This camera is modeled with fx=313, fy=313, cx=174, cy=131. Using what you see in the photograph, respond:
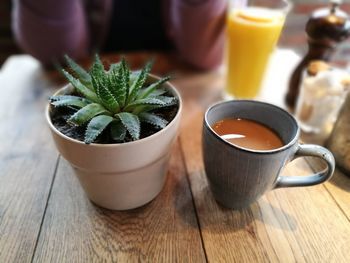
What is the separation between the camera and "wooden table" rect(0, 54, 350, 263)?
43 cm

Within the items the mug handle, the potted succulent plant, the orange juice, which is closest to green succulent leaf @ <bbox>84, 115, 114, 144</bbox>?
the potted succulent plant

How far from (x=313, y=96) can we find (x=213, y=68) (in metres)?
0.32

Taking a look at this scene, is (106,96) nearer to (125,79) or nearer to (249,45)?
(125,79)

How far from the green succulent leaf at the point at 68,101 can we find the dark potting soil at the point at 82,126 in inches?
0.7

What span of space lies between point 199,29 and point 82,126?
0.47m

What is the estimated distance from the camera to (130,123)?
0.41 meters

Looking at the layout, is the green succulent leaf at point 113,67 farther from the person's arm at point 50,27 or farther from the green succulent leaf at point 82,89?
the person's arm at point 50,27

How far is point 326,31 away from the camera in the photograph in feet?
2.08

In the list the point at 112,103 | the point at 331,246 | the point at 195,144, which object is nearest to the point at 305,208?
the point at 331,246

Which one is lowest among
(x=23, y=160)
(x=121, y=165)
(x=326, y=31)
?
(x=23, y=160)

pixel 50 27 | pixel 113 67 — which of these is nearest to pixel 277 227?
pixel 113 67

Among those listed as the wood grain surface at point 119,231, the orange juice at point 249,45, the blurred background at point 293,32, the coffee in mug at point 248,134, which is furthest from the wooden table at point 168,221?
the blurred background at point 293,32

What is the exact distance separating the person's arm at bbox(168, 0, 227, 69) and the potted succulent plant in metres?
0.36

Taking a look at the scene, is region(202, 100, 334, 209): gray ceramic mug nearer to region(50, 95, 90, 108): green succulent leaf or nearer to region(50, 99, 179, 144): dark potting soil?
region(50, 99, 179, 144): dark potting soil
